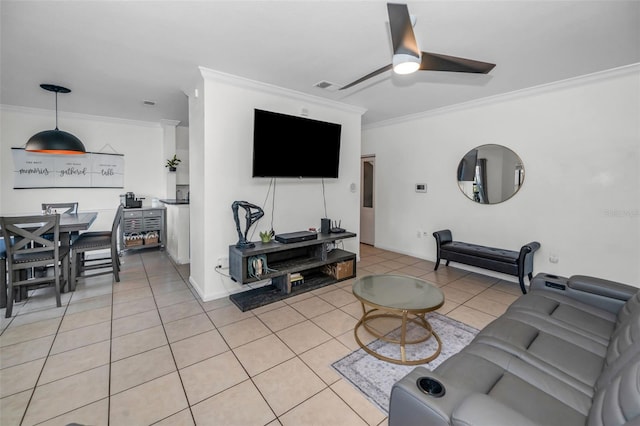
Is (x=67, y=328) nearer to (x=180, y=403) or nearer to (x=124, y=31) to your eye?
(x=180, y=403)

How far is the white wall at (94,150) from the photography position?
Result: 464cm

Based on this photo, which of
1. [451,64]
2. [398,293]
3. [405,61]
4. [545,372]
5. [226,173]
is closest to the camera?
[545,372]

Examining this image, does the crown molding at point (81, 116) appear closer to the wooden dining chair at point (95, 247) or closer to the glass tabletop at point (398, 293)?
the wooden dining chair at point (95, 247)

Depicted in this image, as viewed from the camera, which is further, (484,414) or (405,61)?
(405,61)

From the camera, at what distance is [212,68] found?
308 centimetres

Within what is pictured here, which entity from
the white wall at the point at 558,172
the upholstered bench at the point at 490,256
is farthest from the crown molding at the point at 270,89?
the upholstered bench at the point at 490,256

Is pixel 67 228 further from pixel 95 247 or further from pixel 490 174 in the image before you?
pixel 490 174

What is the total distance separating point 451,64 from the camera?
2.10m

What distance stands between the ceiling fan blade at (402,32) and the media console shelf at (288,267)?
2440mm

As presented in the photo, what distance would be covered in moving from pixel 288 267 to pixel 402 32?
2.77 metres

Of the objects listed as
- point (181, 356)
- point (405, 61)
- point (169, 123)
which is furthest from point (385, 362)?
point (169, 123)

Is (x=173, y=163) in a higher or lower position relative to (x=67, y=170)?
higher

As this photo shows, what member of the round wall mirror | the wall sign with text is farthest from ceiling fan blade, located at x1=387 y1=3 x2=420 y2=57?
the wall sign with text

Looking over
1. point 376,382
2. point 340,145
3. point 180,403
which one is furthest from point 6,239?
point 340,145
